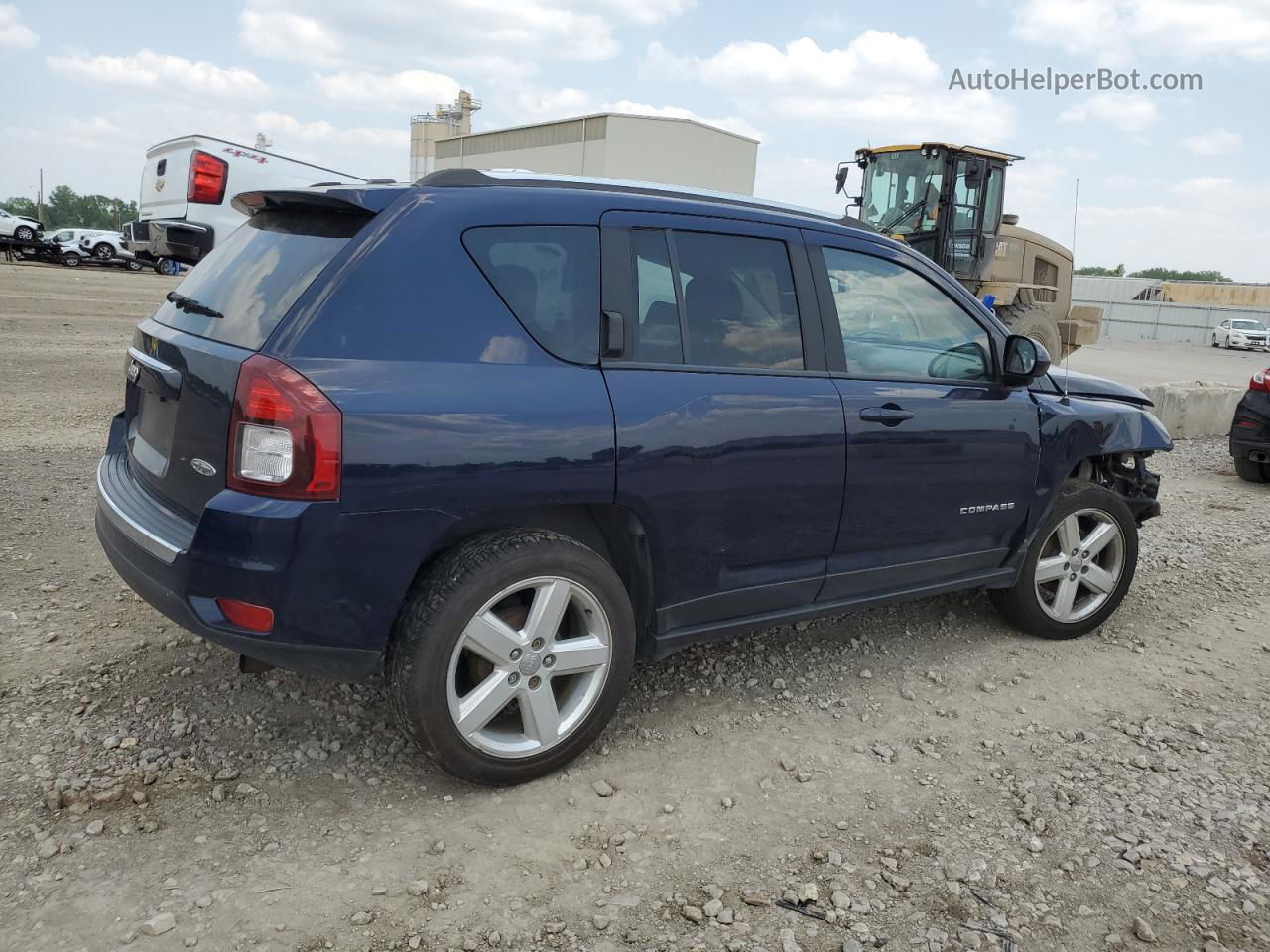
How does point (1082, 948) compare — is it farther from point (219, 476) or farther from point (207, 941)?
point (219, 476)

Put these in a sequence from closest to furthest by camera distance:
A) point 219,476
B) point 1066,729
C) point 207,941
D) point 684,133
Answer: point 207,941 < point 219,476 < point 1066,729 < point 684,133

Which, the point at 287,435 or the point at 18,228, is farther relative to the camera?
the point at 18,228

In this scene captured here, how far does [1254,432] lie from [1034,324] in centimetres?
667

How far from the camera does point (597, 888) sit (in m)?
2.75

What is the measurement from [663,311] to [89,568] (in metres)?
3.17

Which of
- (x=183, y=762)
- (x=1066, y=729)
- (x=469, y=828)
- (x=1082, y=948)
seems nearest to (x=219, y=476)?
(x=183, y=762)

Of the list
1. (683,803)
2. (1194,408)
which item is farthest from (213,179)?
(1194,408)

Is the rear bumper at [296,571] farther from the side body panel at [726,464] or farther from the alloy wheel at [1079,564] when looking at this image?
the alloy wheel at [1079,564]

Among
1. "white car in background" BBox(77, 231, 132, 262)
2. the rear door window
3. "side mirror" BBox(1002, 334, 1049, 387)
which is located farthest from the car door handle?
"white car in background" BBox(77, 231, 132, 262)

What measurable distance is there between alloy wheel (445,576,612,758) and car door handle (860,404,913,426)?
4.21ft

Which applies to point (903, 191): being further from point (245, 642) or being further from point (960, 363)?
point (245, 642)

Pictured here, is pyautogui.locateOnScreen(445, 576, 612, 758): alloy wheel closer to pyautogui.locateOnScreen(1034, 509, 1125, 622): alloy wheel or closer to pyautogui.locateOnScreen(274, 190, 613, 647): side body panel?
pyautogui.locateOnScreen(274, 190, 613, 647): side body panel

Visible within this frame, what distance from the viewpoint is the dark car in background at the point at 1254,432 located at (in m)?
8.64

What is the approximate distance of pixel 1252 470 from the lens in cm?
892
